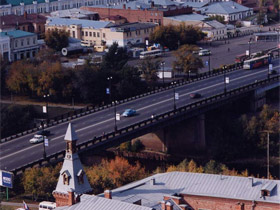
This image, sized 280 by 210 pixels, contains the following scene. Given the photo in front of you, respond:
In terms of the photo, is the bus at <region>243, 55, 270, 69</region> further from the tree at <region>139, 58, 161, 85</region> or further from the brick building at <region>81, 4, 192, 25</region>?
the brick building at <region>81, 4, 192, 25</region>

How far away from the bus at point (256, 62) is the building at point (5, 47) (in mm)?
34703

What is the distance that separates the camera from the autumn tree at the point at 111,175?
5859 centimetres

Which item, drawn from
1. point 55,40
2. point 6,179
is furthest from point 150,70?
point 6,179

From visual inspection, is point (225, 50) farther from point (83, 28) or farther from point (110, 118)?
point (110, 118)

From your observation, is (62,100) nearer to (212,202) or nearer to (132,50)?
(132,50)

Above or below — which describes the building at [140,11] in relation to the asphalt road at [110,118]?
above

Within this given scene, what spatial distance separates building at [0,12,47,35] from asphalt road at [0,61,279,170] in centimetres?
4518

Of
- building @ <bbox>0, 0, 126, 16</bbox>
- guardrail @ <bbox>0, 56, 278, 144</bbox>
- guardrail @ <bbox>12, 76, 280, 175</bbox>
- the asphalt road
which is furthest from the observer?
building @ <bbox>0, 0, 126, 16</bbox>

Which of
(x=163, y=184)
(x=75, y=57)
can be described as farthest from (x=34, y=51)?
(x=163, y=184)

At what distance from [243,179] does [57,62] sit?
2482 inches

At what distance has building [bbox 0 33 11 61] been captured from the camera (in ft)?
389

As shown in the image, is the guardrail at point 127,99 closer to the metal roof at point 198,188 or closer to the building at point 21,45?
the metal roof at point 198,188

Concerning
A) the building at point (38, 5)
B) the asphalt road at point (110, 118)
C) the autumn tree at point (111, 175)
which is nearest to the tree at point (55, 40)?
the building at point (38, 5)

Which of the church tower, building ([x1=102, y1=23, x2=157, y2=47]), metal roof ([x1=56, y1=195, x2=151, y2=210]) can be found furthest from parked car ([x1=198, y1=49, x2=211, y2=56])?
metal roof ([x1=56, y1=195, x2=151, y2=210])
